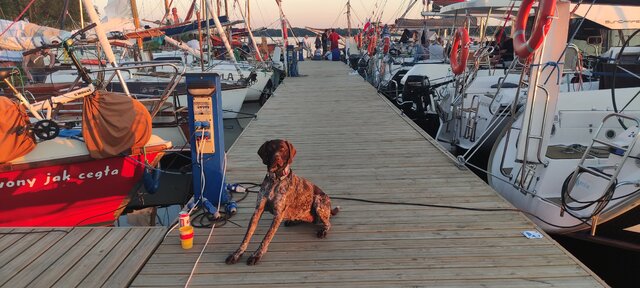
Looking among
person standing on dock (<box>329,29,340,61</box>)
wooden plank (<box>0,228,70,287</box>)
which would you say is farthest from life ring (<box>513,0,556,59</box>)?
person standing on dock (<box>329,29,340,61</box>)

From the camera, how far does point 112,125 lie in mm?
5422

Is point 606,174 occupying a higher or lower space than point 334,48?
lower

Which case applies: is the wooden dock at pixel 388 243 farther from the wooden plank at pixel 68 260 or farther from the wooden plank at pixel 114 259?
the wooden plank at pixel 68 260

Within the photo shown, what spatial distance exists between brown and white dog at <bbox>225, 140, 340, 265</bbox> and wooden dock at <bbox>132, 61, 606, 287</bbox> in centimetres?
13

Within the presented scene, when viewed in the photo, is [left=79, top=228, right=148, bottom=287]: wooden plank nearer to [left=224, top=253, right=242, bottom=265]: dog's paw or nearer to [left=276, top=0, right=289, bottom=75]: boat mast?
[left=224, top=253, right=242, bottom=265]: dog's paw

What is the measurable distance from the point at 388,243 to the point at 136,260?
1.98 m

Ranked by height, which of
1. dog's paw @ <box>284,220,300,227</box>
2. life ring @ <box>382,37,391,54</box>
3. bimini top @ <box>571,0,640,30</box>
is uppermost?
bimini top @ <box>571,0,640,30</box>

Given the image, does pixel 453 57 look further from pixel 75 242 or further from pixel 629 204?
pixel 75 242

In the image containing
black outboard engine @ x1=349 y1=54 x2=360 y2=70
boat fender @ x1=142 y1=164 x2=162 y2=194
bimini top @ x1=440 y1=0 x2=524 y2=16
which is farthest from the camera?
black outboard engine @ x1=349 y1=54 x2=360 y2=70

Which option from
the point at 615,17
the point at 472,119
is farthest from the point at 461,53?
the point at 615,17

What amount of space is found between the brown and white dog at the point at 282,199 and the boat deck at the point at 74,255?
80cm

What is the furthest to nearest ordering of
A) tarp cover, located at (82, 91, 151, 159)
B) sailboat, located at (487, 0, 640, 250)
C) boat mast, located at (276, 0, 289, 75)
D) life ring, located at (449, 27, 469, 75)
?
boat mast, located at (276, 0, 289, 75) < life ring, located at (449, 27, 469, 75) < tarp cover, located at (82, 91, 151, 159) < sailboat, located at (487, 0, 640, 250)

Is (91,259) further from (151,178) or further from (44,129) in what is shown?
(151,178)

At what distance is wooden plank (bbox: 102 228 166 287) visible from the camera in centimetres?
314
